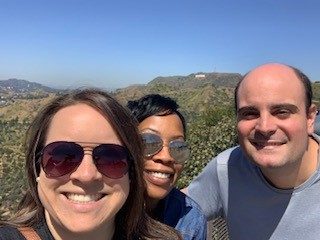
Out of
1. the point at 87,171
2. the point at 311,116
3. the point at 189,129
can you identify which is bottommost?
the point at 189,129

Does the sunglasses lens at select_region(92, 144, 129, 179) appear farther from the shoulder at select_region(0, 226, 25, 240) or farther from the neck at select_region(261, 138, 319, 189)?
the neck at select_region(261, 138, 319, 189)

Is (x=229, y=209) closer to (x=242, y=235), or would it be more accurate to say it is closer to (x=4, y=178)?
(x=242, y=235)

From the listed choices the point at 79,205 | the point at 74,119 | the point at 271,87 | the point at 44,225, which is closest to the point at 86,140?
the point at 74,119

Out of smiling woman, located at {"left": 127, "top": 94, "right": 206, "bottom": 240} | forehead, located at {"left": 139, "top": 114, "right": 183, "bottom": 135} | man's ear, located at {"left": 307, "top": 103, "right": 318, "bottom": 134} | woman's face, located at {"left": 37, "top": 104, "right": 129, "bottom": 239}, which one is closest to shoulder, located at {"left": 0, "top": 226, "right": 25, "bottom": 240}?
woman's face, located at {"left": 37, "top": 104, "right": 129, "bottom": 239}

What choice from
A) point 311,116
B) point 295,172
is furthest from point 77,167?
point 311,116

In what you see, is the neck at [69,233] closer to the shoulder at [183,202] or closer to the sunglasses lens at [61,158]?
the sunglasses lens at [61,158]

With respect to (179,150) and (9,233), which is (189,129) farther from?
(9,233)

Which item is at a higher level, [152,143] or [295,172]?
[152,143]
